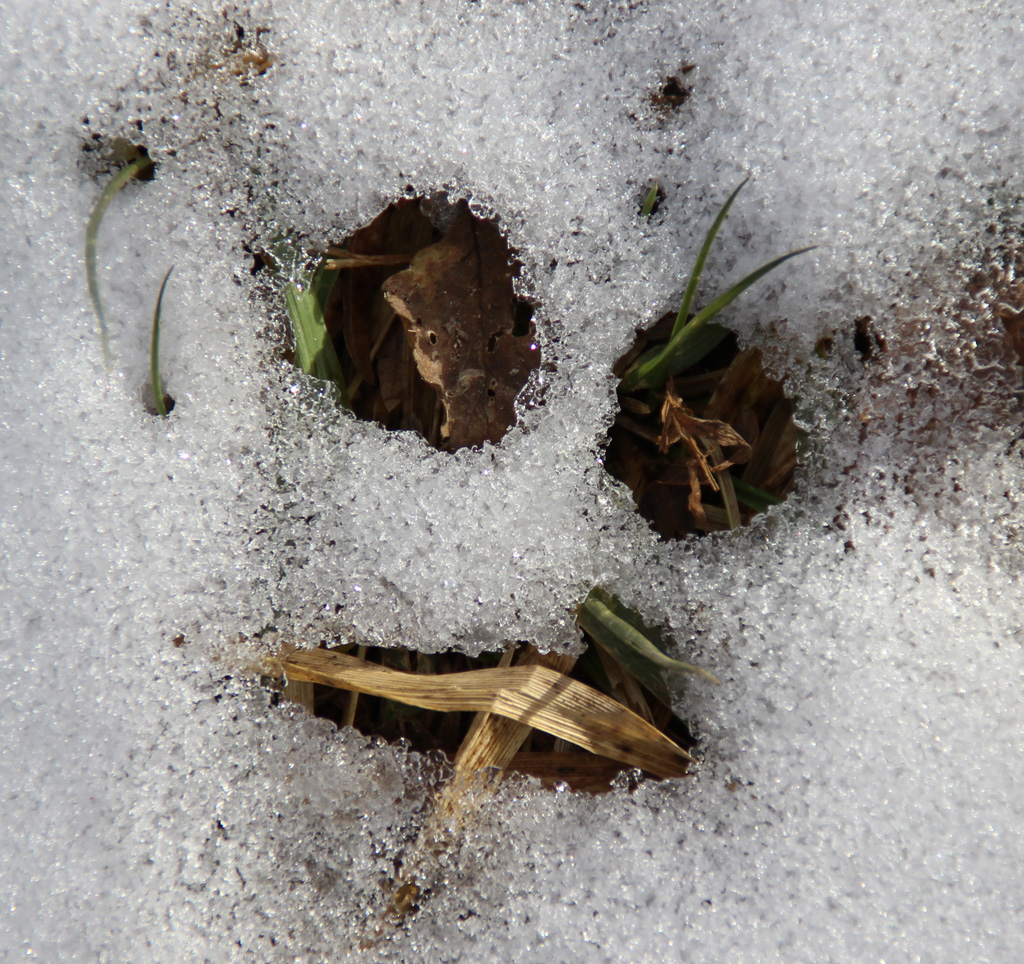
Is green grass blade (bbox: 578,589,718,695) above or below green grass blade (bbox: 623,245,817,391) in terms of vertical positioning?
below

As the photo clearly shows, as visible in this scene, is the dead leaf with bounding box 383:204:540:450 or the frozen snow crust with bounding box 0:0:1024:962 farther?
the dead leaf with bounding box 383:204:540:450

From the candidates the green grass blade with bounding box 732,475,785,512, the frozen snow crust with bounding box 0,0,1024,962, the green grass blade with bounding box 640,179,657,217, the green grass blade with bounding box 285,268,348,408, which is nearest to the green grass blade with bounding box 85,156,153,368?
the frozen snow crust with bounding box 0,0,1024,962

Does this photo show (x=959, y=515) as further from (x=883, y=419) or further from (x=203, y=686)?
(x=203, y=686)

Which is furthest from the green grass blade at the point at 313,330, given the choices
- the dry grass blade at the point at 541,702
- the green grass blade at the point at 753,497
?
the green grass blade at the point at 753,497

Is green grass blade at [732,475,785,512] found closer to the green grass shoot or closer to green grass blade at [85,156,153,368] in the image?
the green grass shoot

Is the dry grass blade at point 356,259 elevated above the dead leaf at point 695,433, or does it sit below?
above

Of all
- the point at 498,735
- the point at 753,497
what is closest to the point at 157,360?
the point at 498,735

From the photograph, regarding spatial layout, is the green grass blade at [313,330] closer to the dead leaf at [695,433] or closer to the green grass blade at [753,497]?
the dead leaf at [695,433]
